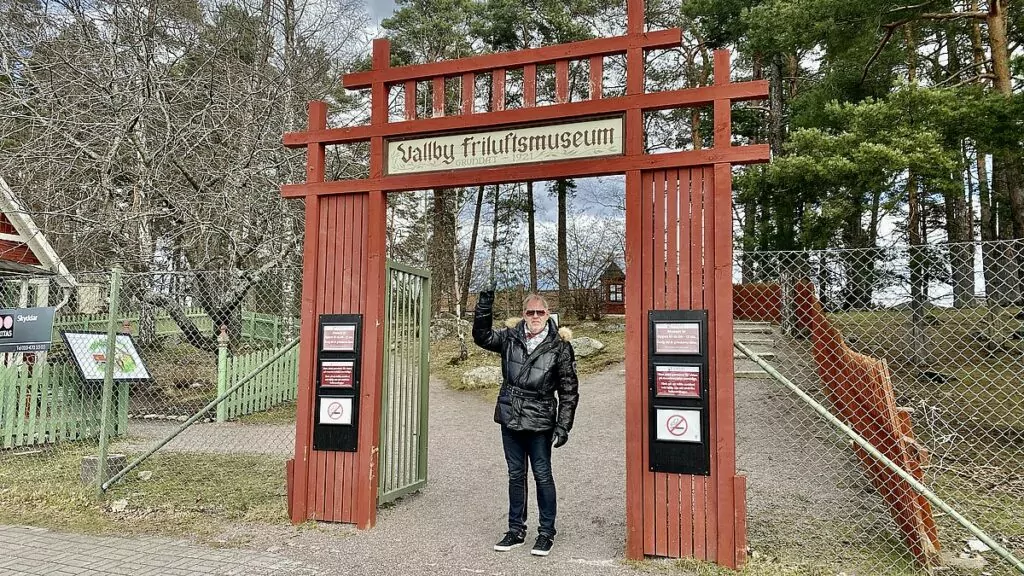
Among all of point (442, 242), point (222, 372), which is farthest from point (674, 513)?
point (442, 242)

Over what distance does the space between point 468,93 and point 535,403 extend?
245cm

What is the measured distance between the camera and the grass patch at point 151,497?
527 cm

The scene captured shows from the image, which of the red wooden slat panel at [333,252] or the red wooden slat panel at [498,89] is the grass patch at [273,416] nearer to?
the red wooden slat panel at [333,252]

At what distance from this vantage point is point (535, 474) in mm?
4695

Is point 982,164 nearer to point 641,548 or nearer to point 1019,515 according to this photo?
point 1019,515

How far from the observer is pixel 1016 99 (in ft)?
29.5

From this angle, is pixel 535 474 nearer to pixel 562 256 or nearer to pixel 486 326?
pixel 486 326

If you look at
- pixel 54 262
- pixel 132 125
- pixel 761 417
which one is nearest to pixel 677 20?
pixel 761 417

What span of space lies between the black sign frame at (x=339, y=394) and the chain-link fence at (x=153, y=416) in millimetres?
371

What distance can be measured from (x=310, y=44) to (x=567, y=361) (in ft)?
33.5

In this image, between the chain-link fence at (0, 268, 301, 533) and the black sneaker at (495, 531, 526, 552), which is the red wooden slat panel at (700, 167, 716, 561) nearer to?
the black sneaker at (495, 531, 526, 552)

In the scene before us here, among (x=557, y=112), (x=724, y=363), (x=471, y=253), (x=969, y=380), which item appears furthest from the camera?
(x=471, y=253)

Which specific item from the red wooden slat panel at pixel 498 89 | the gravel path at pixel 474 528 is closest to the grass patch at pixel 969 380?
the gravel path at pixel 474 528

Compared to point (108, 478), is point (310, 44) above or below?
above
